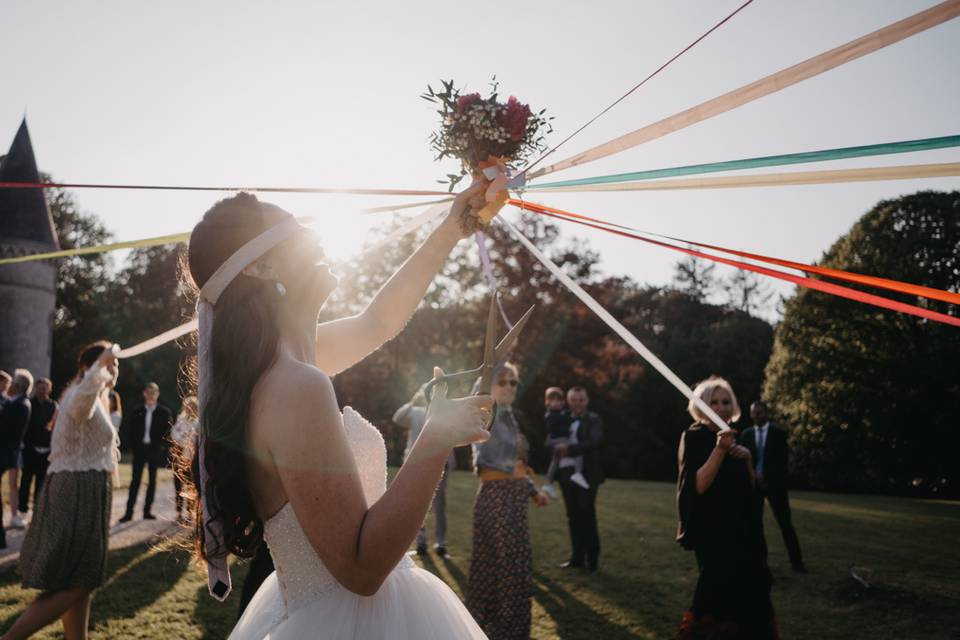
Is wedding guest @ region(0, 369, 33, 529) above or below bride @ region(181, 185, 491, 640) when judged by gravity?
below

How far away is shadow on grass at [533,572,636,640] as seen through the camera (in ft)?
20.2

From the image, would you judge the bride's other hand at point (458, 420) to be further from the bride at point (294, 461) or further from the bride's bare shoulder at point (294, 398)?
the bride's bare shoulder at point (294, 398)

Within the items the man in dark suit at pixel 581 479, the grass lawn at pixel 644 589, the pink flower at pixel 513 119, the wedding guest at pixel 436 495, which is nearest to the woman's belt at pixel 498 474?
the grass lawn at pixel 644 589

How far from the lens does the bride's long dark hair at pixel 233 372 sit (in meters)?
1.71

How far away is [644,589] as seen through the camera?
775 cm

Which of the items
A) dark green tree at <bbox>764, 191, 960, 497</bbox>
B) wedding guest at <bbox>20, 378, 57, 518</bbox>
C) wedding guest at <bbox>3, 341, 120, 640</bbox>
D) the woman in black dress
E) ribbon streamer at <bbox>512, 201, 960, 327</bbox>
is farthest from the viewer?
dark green tree at <bbox>764, 191, 960, 497</bbox>

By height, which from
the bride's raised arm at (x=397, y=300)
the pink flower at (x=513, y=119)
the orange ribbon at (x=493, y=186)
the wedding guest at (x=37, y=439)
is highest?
the pink flower at (x=513, y=119)

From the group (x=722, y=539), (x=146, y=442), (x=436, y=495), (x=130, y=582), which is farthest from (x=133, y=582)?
(x=722, y=539)

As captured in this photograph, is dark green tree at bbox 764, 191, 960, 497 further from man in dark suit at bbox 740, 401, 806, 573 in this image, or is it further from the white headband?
the white headband

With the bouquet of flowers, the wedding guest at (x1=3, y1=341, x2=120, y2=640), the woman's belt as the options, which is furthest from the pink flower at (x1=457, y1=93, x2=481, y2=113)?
the woman's belt

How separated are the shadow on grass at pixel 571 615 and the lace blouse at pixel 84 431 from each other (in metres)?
4.19

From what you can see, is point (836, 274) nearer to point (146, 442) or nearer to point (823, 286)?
point (823, 286)

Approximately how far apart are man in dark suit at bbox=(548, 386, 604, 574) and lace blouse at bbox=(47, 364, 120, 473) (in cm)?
528

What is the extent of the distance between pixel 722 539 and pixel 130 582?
6250mm
